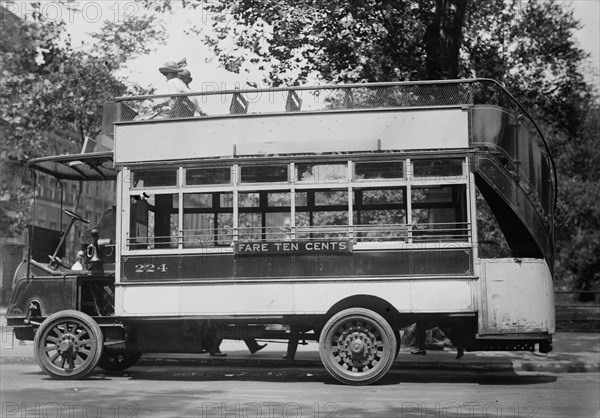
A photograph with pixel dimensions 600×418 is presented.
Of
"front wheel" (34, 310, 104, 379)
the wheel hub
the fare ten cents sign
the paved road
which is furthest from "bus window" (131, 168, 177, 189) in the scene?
the paved road

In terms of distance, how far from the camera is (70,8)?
1006cm

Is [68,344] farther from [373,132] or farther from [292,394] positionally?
[373,132]

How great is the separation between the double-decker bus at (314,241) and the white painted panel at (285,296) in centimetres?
2

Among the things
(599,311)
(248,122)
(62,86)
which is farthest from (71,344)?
(599,311)

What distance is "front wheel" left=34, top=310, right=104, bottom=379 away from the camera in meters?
10.7

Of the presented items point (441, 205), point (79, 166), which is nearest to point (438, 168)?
point (441, 205)

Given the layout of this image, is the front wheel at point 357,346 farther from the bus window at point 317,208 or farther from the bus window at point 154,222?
the bus window at point 154,222

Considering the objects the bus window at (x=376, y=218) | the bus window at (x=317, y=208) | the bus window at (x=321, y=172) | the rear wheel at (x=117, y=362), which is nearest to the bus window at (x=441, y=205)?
the bus window at (x=376, y=218)

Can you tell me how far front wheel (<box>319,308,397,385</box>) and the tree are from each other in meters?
9.30

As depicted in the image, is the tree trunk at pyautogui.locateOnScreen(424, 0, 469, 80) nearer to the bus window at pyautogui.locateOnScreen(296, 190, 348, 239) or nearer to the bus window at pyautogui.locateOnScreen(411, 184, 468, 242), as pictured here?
the bus window at pyautogui.locateOnScreen(411, 184, 468, 242)

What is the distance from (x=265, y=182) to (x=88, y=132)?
1197 cm

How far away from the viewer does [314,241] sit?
34.0 feet

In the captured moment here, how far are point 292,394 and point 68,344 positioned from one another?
3190mm

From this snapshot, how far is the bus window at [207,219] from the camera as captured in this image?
10623 mm
